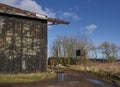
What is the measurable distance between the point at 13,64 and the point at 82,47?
101 ft

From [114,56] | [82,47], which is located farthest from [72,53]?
[114,56]

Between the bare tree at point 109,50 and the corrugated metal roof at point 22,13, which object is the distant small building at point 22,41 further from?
the bare tree at point 109,50

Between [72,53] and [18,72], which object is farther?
[72,53]

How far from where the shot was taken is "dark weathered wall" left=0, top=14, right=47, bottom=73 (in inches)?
792

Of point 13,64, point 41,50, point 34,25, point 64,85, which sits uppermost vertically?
point 34,25

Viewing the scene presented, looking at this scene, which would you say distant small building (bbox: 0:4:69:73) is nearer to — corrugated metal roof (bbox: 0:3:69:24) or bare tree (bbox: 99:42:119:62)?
corrugated metal roof (bbox: 0:3:69:24)

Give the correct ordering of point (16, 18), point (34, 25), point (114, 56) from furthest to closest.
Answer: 1. point (114, 56)
2. point (34, 25)
3. point (16, 18)

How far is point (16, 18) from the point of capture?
21.0m

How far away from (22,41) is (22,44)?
302mm

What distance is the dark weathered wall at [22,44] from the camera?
20.1m

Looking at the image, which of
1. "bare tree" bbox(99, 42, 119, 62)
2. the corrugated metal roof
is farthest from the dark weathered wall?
"bare tree" bbox(99, 42, 119, 62)

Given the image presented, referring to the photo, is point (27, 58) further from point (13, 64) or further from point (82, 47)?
point (82, 47)

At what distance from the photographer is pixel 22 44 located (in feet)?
69.8

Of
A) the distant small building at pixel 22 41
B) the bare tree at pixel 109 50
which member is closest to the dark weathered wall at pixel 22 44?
the distant small building at pixel 22 41
